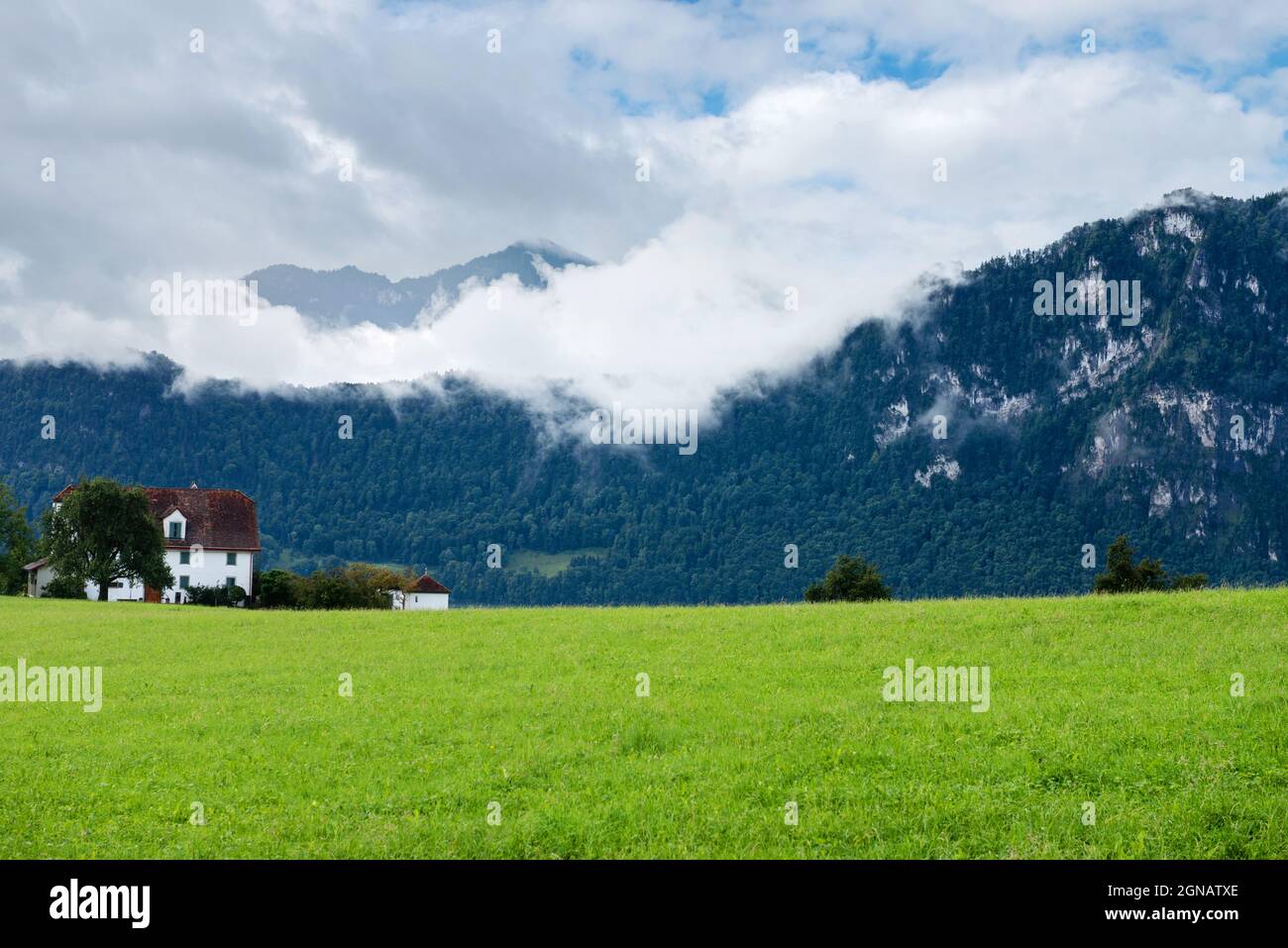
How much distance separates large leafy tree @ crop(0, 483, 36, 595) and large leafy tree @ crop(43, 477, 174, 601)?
32.7 meters

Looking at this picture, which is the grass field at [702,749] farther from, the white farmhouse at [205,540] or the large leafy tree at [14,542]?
the large leafy tree at [14,542]

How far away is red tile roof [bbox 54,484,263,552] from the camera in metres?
114

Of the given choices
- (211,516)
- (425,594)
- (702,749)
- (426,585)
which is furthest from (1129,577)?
(426,585)

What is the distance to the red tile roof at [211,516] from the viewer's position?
375 feet

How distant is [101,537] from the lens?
7850 cm

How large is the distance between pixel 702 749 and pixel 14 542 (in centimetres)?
11433

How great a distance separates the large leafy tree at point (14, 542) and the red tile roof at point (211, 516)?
12774 millimetres

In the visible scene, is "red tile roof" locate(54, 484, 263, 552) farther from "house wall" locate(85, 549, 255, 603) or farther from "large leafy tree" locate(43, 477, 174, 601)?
"large leafy tree" locate(43, 477, 174, 601)

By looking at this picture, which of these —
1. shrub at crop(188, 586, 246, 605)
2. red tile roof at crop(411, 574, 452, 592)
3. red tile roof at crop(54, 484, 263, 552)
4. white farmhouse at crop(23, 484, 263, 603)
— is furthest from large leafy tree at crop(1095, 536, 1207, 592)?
red tile roof at crop(411, 574, 452, 592)

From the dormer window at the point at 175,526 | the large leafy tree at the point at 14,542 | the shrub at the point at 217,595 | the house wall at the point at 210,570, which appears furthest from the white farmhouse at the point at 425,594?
the shrub at the point at 217,595
